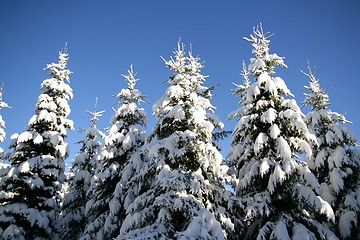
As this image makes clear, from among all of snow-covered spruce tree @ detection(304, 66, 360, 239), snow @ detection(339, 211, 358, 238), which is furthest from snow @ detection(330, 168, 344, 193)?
snow @ detection(339, 211, 358, 238)

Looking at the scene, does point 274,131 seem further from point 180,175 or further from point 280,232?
point 180,175

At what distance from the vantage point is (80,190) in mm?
22781

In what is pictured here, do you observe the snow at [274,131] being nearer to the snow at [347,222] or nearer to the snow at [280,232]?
the snow at [280,232]

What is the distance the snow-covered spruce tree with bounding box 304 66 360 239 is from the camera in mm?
14953

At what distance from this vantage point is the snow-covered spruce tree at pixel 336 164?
49.1 ft

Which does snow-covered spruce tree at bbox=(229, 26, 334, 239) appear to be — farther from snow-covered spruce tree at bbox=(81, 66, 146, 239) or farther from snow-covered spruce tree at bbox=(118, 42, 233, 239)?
snow-covered spruce tree at bbox=(81, 66, 146, 239)

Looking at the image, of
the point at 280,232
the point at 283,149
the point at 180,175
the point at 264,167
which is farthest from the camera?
the point at 283,149

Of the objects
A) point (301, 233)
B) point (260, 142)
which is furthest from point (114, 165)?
point (301, 233)

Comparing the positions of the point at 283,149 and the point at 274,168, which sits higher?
the point at 283,149

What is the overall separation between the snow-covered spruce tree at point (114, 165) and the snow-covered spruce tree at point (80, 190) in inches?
67.7

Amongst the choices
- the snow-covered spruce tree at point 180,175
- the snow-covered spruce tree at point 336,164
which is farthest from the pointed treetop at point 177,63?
the snow-covered spruce tree at point 336,164

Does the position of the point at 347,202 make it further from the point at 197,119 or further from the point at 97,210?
the point at 97,210

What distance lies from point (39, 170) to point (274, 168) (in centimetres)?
1435

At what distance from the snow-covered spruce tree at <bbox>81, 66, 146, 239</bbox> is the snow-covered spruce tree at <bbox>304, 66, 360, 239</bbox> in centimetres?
1125
